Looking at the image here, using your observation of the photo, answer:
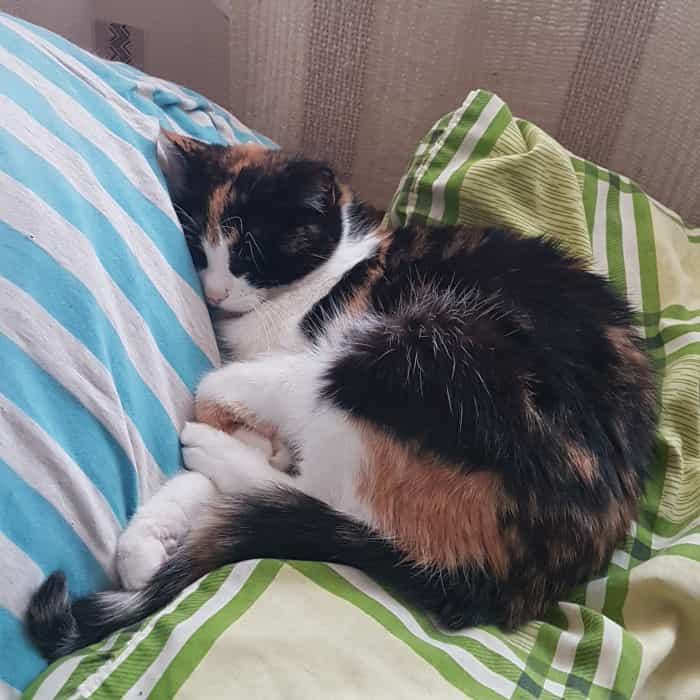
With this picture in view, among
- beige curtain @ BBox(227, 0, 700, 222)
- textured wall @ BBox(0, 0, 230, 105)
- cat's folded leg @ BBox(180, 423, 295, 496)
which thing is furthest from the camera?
textured wall @ BBox(0, 0, 230, 105)

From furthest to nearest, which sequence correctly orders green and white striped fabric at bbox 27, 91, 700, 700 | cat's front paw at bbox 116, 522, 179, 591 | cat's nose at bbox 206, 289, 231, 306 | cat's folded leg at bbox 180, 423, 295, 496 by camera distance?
cat's nose at bbox 206, 289, 231, 306
cat's folded leg at bbox 180, 423, 295, 496
cat's front paw at bbox 116, 522, 179, 591
green and white striped fabric at bbox 27, 91, 700, 700

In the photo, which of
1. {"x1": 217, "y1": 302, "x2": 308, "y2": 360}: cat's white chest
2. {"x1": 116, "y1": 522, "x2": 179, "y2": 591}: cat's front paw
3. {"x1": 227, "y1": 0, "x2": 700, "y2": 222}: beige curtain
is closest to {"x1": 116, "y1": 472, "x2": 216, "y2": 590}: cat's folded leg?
{"x1": 116, "y1": 522, "x2": 179, "y2": 591}: cat's front paw

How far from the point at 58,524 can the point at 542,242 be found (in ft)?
2.45

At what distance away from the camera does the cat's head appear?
99 centimetres

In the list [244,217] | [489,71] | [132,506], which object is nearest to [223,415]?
[132,506]

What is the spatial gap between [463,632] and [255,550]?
8.9 inches

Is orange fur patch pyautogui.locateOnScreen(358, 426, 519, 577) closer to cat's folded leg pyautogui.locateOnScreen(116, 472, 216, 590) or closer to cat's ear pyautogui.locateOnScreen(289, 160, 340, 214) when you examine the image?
cat's folded leg pyautogui.locateOnScreen(116, 472, 216, 590)

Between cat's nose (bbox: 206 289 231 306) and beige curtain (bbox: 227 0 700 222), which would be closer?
cat's nose (bbox: 206 289 231 306)

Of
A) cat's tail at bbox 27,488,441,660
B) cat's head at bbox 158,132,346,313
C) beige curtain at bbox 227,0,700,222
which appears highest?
beige curtain at bbox 227,0,700,222

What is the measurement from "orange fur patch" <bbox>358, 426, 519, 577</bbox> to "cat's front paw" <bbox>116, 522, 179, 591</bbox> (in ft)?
0.73

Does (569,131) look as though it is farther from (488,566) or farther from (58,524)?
(58,524)

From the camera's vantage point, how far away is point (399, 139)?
140 cm

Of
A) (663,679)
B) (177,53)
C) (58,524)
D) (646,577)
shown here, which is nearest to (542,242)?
(646,577)

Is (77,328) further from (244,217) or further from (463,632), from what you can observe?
(463,632)
